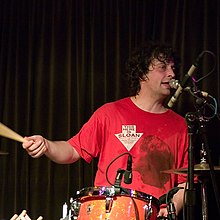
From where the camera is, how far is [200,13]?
305cm

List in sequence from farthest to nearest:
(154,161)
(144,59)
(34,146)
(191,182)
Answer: (144,59), (154,161), (34,146), (191,182)

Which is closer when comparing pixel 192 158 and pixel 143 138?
pixel 192 158

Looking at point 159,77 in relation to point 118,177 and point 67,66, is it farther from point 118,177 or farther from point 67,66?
point 118,177

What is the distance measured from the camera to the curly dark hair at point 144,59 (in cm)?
282

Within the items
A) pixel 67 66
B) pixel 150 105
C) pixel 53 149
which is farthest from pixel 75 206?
pixel 67 66

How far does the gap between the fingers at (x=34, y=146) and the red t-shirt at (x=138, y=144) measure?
49 cm

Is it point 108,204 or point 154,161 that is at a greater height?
point 154,161

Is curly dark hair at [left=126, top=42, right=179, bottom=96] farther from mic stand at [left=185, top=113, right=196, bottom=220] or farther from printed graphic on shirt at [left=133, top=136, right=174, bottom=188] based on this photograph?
mic stand at [left=185, top=113, right=196, bottom=220]

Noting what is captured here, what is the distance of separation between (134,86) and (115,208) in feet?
3.26

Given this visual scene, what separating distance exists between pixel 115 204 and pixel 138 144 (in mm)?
616

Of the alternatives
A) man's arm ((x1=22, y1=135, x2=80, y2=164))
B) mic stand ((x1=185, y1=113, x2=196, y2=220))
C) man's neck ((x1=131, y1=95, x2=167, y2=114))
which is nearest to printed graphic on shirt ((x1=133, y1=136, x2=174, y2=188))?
man's neck ((x1=131, y1=95, x2=167, y2=114))

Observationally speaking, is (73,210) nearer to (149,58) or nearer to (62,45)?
(149,58)

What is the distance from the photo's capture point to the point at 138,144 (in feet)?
8.62

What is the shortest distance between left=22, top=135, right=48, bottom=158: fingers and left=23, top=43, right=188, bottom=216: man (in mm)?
295
